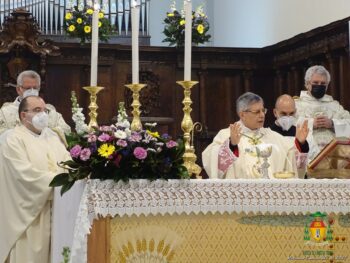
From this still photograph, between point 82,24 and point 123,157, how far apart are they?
596 centimetres

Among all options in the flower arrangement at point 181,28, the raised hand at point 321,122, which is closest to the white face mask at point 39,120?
the raised hand at point 321,122

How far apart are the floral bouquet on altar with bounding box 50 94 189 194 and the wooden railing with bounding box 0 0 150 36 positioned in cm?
677

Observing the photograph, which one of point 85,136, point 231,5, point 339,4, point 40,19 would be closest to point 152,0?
point 231,5

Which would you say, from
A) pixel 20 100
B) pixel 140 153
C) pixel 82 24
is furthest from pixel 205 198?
pixel 82 24

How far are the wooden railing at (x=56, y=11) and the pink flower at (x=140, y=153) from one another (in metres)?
6.95

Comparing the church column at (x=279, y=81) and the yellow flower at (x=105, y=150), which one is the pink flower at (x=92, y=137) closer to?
the yellow flower at (x=105, y=150)

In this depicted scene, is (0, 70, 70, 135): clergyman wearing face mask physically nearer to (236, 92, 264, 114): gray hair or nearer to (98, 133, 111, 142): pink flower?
(236, 92, 264, 114): gray hair

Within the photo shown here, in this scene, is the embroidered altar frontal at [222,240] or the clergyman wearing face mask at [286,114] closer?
the embroidered altar frontal at [222,240]

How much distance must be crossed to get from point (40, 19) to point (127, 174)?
7.60 metres

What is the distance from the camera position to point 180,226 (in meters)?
4.32

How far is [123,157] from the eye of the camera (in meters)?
4.23

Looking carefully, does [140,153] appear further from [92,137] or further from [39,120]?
[39,120]

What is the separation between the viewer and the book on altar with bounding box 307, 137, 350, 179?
4.88 metres

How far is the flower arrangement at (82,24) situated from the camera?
9.89m
